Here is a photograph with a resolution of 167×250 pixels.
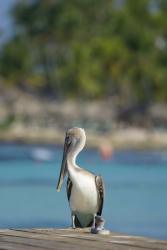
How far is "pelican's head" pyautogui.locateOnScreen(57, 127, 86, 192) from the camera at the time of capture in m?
6.79

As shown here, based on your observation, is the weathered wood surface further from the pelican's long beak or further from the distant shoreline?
the distant shoreline

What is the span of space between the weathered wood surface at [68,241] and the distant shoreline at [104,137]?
40.3m

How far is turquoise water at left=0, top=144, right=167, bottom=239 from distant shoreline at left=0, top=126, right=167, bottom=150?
14.7 meters

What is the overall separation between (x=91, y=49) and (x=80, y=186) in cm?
5665

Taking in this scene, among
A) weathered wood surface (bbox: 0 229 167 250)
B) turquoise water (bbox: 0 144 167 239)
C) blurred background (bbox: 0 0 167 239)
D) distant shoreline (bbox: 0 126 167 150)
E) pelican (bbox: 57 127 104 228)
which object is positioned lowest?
weathered wood surface (bbox: 0 229 167 250)

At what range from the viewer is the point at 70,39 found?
6588 cm

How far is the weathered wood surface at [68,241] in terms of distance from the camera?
5824 millimetres

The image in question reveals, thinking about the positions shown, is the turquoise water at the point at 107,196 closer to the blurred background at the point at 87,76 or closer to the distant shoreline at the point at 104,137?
the blurred background at the point at 87,76

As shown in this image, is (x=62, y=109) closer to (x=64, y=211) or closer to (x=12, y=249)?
(x=64, y=211)

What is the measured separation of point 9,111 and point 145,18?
1100 centimetres

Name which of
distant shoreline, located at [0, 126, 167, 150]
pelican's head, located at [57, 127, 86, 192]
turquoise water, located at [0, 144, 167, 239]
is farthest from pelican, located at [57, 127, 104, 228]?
distant shoreline, located at [0, 126, 167, 150]

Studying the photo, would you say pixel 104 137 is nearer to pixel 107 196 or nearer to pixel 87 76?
pixel 87 76

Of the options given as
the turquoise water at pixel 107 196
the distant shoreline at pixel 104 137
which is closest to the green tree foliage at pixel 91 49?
the distant shoreline at pixel 104 137

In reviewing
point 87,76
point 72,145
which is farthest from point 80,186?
point 87,76
